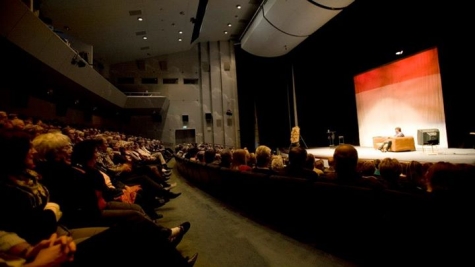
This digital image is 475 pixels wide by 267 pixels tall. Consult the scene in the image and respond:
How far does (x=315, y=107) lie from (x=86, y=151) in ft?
38.9

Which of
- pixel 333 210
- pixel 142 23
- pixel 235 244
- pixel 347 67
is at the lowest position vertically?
pixel 235 244

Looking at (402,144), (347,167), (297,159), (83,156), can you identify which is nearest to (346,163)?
(347,167)

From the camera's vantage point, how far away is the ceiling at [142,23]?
836cm

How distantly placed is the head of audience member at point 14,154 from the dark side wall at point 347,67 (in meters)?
7.65

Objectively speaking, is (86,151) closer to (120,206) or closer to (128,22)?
(120,206)

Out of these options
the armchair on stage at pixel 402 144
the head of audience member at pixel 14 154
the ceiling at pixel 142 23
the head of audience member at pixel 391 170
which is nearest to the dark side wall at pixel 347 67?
the armchair on stage at pixel 402 144

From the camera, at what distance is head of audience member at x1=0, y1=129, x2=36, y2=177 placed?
122cm

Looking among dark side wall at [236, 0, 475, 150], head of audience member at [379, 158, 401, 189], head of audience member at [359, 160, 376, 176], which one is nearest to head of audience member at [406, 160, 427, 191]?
head of audience member at [359, 160, 376, 176]

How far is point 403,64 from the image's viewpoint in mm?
9102

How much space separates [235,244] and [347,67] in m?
10.4

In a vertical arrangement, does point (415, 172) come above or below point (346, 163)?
below

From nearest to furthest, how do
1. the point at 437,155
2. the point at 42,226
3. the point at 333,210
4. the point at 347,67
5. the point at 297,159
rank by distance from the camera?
1. the point at 42,226
2. the point at 333,210
3. the point at 297,159
4. the point at 437,155
5. the point at 347,67

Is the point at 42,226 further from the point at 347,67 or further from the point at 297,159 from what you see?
the point at 347,67

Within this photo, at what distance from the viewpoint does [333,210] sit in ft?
6.33
